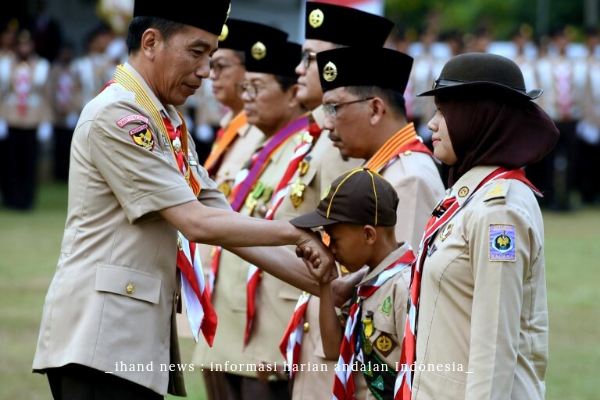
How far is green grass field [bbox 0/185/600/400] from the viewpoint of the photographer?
736cm

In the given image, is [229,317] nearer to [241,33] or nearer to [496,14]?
[241,33]

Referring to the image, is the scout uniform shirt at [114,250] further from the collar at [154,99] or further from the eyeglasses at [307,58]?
the eyeglasses at [307,58]

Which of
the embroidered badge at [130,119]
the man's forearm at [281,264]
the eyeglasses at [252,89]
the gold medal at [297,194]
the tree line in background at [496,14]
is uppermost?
the tree line in background at [496,14]

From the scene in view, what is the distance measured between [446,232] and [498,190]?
0.25 metres

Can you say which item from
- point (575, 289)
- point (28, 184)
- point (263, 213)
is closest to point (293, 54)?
point (263, 213)

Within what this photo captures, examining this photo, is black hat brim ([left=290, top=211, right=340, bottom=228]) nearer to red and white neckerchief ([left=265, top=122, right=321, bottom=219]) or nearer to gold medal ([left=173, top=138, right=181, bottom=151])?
gold medal ([left=173, top=138, right=181, bottom=151])

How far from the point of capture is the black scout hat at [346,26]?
17.2ft

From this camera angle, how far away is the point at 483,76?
11.6 ft

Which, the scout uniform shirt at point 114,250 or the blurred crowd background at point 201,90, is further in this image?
the blurred crowd background at point 201,90

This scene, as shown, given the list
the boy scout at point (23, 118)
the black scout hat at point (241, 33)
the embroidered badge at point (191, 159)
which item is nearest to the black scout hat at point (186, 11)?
the embroidered badge at point (191, 159)

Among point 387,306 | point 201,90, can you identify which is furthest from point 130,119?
point 201,90

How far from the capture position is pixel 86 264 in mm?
3691

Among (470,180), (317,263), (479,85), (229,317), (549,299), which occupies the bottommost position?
(549,299)

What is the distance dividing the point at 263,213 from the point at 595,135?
45.3 feet
